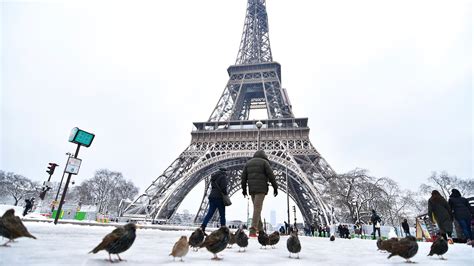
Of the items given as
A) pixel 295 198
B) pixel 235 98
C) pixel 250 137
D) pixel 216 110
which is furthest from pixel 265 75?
pixel 295 198

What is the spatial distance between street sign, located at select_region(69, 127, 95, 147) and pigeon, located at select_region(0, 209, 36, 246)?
6990 mm

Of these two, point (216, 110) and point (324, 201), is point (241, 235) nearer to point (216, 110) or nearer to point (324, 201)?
point (324, 201)

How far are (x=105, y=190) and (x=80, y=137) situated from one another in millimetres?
49381

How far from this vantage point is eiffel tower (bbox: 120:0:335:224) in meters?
26.4

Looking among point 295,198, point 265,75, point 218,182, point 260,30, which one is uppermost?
point 260,30

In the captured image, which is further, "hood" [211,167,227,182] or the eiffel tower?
the eiffel tower

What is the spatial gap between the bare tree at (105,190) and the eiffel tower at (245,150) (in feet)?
76.3

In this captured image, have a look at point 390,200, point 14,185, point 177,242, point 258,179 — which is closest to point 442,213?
point 258,179

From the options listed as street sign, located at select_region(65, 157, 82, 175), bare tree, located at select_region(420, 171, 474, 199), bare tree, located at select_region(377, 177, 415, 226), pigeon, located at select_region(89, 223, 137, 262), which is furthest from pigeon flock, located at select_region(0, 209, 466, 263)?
bare tree, located at select_region(420, 171, 474, 199)

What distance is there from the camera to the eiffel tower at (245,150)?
26438 millimetres

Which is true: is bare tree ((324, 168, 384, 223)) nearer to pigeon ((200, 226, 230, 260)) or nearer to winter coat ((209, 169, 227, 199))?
winter coat ((209, 169, 227, 199))

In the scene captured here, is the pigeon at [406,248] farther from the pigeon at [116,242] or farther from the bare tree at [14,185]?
the bare tree at [14,185]

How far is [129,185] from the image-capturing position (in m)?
57.0

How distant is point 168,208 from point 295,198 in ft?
67.0
